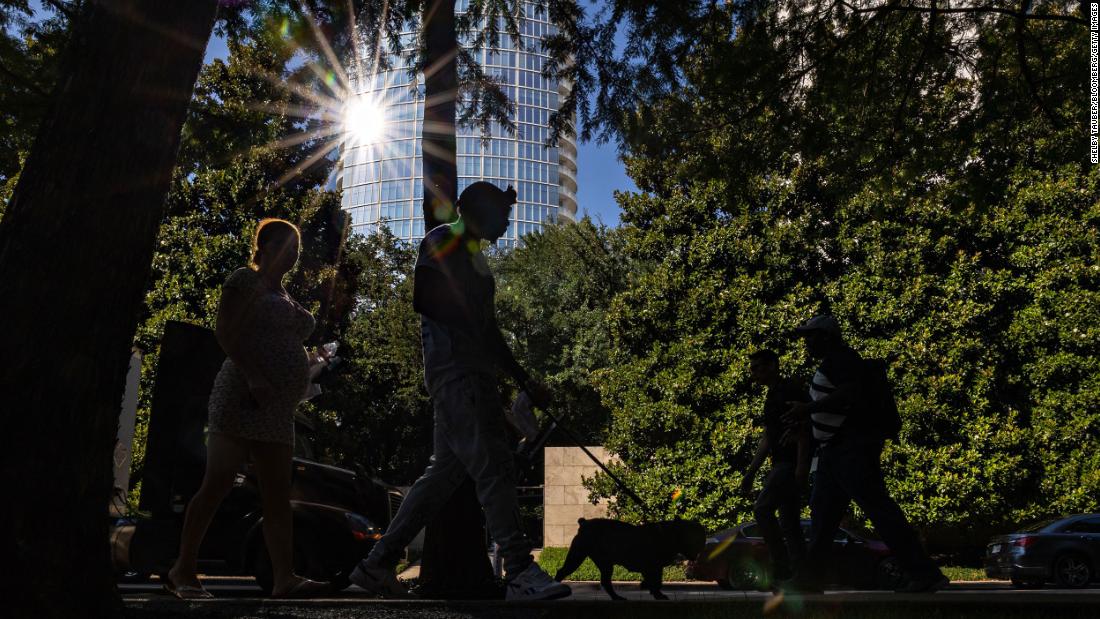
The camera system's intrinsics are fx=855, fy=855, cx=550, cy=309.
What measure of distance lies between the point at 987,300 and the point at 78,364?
1988 cm

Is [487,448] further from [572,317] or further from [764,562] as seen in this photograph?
[572,317]

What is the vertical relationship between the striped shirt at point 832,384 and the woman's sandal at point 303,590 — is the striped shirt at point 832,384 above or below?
above

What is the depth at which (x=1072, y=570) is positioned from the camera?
46.5 feet

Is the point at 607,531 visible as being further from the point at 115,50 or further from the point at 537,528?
the point at 537,528

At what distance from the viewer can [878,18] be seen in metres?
7.83

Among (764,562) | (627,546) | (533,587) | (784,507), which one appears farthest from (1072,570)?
(533,587)

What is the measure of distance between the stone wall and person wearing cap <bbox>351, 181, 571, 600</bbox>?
65.4 ft

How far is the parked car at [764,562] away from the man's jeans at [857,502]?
718 centimetres

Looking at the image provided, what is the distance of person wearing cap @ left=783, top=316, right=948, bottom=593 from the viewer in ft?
17.1

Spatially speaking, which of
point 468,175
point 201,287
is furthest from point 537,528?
point 468,175

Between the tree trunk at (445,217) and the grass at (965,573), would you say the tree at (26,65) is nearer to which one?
the tree trunk at (445,217)

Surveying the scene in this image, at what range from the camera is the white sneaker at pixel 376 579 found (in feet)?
14.6

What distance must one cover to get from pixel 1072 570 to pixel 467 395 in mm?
13997

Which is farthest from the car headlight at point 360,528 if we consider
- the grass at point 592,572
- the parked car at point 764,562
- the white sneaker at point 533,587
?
the grass at point 592,572
